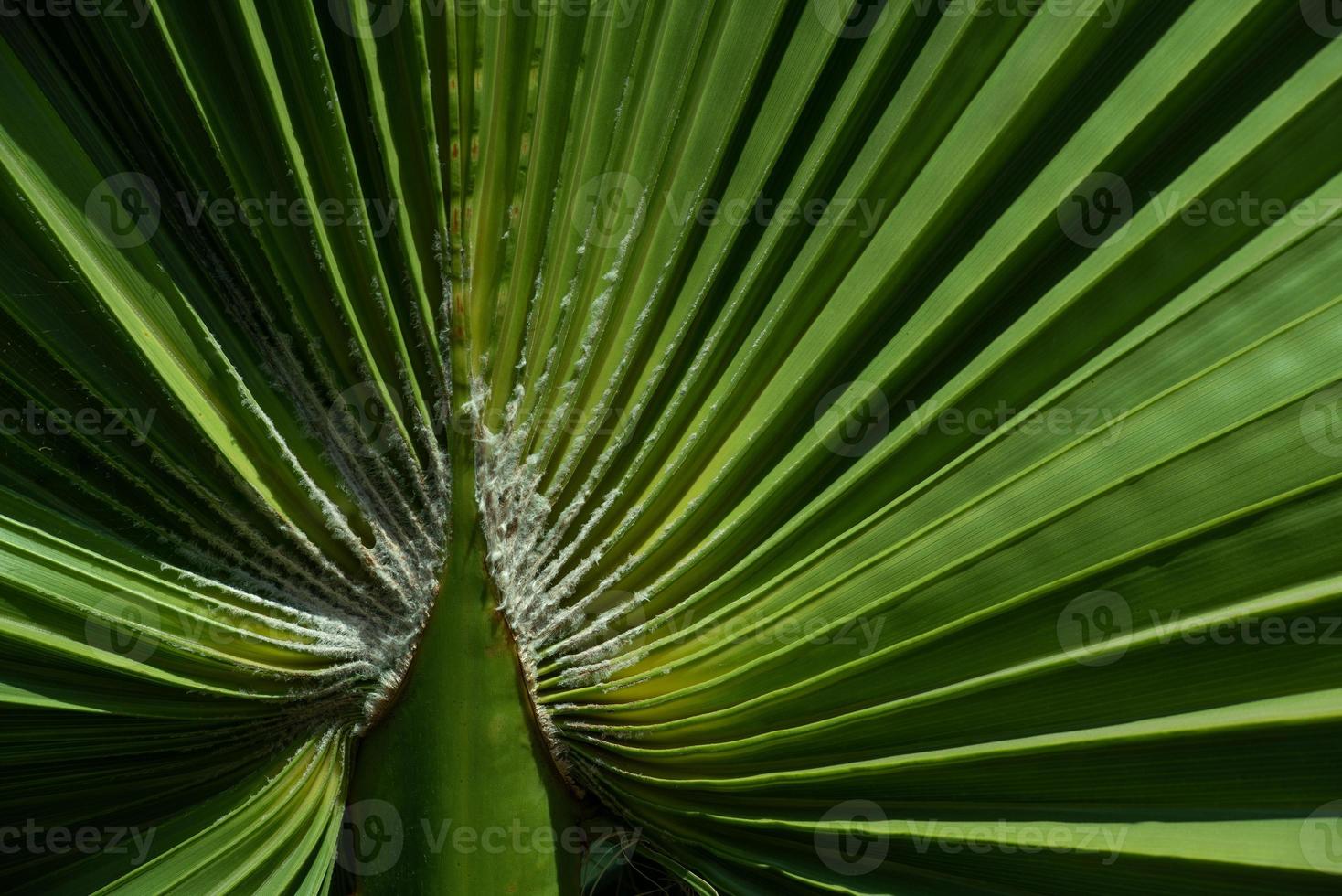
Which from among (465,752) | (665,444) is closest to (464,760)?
(465,752)

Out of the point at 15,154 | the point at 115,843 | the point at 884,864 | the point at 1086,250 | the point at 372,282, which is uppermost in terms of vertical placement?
the point at 15,154

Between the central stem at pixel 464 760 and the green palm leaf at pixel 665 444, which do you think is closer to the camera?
the green palm leaf at pixel 665 444

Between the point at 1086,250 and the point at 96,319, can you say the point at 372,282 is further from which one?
the point at 1086,250

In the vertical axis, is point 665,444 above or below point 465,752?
above

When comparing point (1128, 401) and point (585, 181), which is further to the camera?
point (585, 181)

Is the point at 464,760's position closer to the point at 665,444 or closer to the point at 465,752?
the point at 465,752

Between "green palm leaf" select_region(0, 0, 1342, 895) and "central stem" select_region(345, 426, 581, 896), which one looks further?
"central stem" select_region(345, 426, 581, 896)

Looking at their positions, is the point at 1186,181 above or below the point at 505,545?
above

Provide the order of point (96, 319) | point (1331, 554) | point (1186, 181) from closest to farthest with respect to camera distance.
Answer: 1. point (1331, 554)
2. point (1186, 181)
3. point (96, 319)

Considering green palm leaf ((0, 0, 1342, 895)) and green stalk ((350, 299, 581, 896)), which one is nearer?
green palm leaf ((0, 0, 1342, 895))

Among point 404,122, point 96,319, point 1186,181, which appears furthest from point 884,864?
point 96,319

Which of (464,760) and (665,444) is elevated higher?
(665,444)
